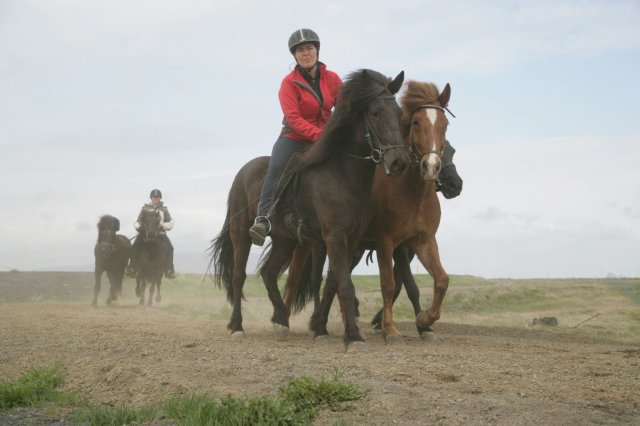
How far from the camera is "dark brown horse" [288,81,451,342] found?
9.81 metres

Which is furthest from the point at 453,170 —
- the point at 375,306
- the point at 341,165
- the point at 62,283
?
the point at 62,283

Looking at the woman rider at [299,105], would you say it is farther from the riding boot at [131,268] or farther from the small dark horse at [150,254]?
the riding boot at [131,268]

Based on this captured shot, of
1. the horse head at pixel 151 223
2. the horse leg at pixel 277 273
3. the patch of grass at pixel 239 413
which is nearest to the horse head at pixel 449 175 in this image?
the horse leg at pixel 277 273

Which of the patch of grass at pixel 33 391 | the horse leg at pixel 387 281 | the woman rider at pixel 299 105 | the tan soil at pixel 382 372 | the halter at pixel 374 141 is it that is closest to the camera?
the tan soil at pixel 382 372

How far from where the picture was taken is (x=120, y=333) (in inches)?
474

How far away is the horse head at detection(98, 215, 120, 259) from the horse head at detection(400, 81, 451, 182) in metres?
14.4

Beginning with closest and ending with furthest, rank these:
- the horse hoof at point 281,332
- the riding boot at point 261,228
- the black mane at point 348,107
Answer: the black mane at point 348,107, the riding boot at point 261,228, the horse hoof at point 281,332

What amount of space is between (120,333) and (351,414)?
7.03 m

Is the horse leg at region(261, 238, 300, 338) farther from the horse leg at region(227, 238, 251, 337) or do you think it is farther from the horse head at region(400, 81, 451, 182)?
the horse head at region(400, 81, 451, 182)

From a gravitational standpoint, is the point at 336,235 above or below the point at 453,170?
below

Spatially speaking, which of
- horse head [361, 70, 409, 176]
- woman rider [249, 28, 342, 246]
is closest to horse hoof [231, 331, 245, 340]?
woman rider [249, 28, 342, 246]

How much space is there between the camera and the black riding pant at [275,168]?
1059cm

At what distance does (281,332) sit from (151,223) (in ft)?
39.1

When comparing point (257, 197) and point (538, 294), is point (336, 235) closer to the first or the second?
point (257, 197)
